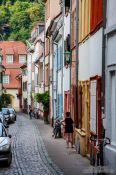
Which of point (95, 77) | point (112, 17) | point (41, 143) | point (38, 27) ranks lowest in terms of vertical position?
point (41, 143)

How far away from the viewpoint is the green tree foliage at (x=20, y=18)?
131m

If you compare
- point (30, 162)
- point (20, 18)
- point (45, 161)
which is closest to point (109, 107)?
point (30, 162)

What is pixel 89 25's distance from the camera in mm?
23891

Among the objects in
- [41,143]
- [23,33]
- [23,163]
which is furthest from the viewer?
[23,33]

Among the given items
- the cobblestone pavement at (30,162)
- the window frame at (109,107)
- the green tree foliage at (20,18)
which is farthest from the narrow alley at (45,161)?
the green tree foliage at (20,18)

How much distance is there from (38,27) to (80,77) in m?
54.6

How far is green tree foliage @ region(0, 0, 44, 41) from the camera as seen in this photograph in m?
131

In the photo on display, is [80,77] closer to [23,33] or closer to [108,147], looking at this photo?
[108,147]

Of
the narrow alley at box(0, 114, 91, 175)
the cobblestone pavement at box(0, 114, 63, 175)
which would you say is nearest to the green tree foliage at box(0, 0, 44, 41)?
the narrow alley at box(0, 114, 91, 175)

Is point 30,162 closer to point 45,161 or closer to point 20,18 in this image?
point 45,161

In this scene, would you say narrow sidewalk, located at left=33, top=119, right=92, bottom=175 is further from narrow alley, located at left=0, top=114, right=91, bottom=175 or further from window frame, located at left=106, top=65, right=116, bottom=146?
window frame, located at left=106, top=65, right=116, bottom=146

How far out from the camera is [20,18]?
5285 inches

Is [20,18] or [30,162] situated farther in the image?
[20,18]

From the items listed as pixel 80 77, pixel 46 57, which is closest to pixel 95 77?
pixel 80 77
